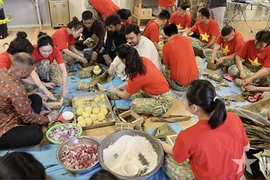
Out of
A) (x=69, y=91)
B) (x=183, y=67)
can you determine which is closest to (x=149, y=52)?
(x=183, y=67)

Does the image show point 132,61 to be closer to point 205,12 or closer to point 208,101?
point 208,101

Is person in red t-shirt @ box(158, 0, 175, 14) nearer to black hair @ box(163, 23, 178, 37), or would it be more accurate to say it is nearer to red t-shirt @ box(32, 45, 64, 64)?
black hair @ box(163, 23, 178, 37)

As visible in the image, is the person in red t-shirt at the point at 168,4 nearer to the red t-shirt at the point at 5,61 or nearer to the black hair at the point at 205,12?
the black hair at the point at 205,12

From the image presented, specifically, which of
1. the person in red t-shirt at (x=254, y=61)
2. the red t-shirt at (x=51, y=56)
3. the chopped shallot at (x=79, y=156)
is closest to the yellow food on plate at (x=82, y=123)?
the chopped shallot at (x=79, y=156)

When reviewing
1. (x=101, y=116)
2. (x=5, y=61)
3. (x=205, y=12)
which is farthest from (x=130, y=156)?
(x=205, y=12)

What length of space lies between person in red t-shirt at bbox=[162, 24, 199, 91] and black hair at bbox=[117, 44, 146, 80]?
729 millimetres

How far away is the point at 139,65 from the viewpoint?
219cm

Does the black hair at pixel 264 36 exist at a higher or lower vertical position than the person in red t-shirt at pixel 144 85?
higher

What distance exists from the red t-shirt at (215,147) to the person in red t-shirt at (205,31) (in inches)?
110

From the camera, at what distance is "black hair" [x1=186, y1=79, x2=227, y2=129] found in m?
1.29

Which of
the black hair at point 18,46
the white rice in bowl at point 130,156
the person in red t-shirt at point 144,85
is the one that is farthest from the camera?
the black hair at point 18,46

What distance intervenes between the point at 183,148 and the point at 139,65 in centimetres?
101

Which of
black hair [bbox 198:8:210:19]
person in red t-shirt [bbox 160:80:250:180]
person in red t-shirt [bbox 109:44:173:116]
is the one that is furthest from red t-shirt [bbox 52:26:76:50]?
black hair [bbox 198:8:210:19]

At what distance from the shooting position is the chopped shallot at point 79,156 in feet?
5.91
